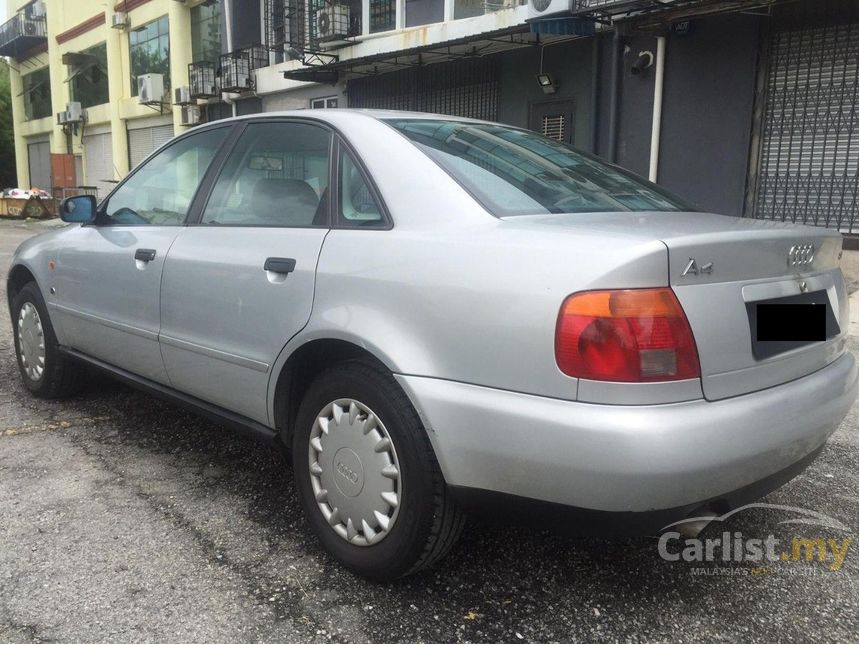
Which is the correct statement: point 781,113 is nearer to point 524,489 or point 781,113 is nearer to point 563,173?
point 563,173

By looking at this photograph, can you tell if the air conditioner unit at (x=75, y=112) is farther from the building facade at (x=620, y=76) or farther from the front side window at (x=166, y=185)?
the front side window at (x=166, y=185)

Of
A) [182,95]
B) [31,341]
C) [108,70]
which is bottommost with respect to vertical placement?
[31,341]

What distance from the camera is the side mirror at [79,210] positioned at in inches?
150

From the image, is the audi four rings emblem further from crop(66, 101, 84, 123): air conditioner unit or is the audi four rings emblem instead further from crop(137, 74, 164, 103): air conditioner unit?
crop(66, 101, 84, 123): air conditioner unit

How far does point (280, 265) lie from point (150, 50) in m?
22.4

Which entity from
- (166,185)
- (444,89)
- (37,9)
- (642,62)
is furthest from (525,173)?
(37,9)

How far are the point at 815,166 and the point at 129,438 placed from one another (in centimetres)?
767

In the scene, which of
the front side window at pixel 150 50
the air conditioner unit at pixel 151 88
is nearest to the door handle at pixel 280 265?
the air conditioner unit at pixel 151 88

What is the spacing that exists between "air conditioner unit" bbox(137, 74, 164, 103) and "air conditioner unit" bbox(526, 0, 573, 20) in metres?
14.4

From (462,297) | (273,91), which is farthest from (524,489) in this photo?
(273,91)

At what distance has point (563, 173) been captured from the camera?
8.95 ft

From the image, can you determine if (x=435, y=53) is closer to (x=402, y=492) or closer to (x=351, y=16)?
(x=351, y=16)

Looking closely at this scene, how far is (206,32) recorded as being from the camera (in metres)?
19.6

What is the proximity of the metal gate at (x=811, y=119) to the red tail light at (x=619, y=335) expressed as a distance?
731 centimetres
